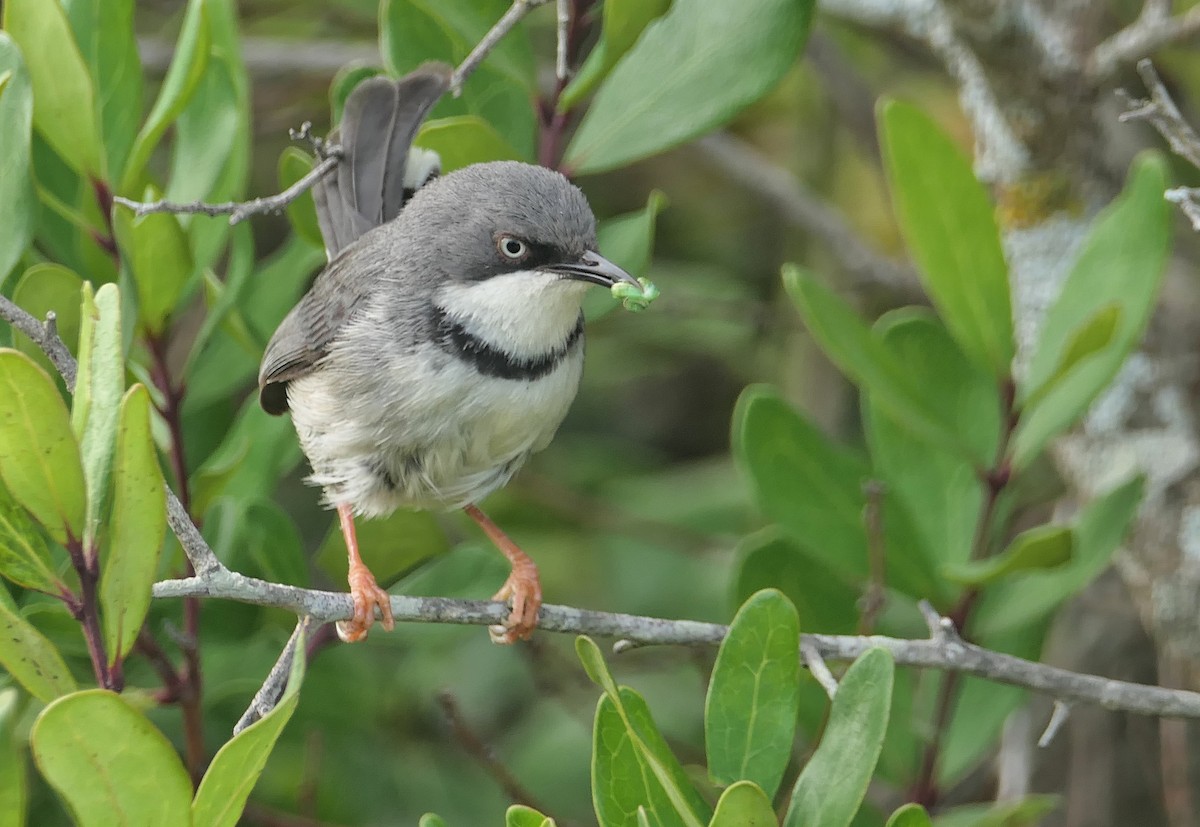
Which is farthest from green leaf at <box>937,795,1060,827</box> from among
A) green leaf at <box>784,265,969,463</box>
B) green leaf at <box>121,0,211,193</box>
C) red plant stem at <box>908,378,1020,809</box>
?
green leaf at <box>121,0,211,193</box>

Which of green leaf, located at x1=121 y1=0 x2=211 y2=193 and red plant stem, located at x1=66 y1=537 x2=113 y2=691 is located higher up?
green leaf, located at x1=121 y1=0 x2=211 y2=193

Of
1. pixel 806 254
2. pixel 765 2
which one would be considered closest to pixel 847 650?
pixel 765 2

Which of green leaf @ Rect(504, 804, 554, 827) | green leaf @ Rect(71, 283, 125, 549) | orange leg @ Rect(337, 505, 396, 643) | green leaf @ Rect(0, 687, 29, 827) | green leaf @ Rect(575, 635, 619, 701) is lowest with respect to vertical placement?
orange leg @ Rect(337, 505, 396, 643)

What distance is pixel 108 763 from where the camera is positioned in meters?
1.95

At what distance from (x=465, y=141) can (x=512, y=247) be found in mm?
291

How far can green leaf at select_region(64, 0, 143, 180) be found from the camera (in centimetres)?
321

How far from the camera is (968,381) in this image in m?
3.33

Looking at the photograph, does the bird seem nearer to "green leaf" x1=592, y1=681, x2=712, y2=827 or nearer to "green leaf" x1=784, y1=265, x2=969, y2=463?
"green leaf" x1=784, y1=265, x2=969, y2=463

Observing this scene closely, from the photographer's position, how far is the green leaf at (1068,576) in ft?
10.3

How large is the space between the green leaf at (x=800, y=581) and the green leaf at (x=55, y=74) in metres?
1.72

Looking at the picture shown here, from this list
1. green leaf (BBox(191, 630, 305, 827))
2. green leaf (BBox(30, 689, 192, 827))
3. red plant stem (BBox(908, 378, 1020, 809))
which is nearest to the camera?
green leaf (BBox(30, 689, 192, 827))

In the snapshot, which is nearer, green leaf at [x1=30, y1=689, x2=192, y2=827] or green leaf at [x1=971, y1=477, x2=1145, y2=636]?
green leaf at [x1=30, y1=689, x2=192, y2=827]

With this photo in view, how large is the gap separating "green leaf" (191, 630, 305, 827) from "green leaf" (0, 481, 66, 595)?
48 centimetres

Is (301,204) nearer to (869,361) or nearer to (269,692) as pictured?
(869,361)
